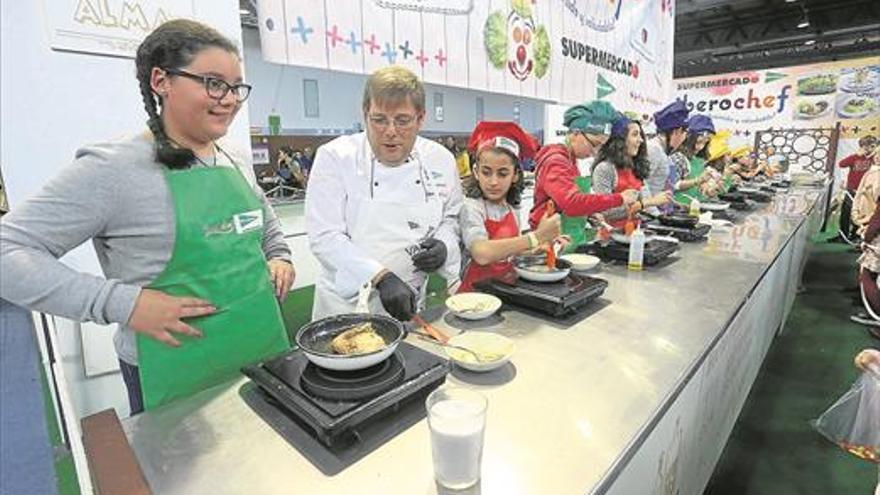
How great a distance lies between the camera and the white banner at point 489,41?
243 centimetres

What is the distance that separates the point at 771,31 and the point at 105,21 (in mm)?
13888

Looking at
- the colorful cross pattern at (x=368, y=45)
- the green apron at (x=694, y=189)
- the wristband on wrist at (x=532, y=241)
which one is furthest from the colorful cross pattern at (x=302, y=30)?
the green apron at (x=694, y=189)

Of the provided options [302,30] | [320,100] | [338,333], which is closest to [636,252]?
[338,333]

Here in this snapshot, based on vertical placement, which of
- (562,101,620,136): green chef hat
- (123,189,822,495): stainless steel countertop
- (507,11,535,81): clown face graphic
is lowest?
(123,189,822,495): stainless steel countertop

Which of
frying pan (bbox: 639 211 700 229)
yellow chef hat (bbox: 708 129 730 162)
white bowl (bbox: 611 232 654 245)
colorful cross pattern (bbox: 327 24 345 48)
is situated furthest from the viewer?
yellow chef hat (bbox: 708 129 730 162)

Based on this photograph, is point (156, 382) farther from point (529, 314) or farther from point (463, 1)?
point (463, 1)

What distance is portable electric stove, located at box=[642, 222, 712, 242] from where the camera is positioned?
272cm

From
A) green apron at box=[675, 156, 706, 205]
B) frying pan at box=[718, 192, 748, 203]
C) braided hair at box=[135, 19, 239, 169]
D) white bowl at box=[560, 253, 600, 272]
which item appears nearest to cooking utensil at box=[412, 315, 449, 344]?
braided hair at box=[135, 19, 239, 169]

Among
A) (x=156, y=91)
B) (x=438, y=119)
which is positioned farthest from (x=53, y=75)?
(x=438, y=119)

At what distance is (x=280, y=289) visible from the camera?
1342mm

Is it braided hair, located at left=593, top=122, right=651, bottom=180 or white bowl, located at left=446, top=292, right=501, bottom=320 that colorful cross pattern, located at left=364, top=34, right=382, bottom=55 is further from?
white bowl, located at left=446, top=292, right=501, bottom=320

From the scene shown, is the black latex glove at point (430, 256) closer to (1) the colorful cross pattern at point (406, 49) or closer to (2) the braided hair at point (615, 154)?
(1) the colorful cross pattern at point (406, 49)

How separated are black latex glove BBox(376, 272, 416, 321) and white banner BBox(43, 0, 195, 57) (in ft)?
4.95

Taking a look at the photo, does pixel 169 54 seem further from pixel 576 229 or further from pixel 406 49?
pixel 576 229
